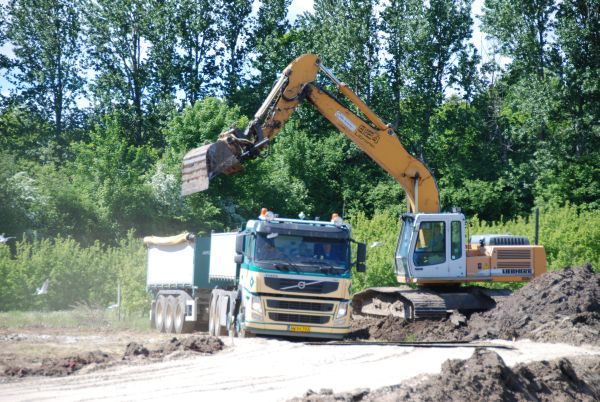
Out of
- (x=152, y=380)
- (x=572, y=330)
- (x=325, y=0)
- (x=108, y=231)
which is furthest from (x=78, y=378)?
(x=325, y=0)

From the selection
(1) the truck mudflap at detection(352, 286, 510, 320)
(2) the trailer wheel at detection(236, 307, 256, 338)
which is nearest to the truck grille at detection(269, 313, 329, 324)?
(2) the trailer wheel at detection(236, 307, 256, 338)

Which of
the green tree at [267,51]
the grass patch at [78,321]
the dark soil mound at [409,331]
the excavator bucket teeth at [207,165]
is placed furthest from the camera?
the green tree at [267,51]

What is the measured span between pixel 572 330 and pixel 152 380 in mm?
11134

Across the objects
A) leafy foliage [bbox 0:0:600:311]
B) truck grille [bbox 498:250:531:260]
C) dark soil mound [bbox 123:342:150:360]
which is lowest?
dark soil mound [bbox 123:342:150:360]

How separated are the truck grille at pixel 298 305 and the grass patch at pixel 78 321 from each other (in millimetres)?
10118

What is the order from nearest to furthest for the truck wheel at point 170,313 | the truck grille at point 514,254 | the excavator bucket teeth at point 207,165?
the excavator bucket teeth at point 207,165
the truck grille at point 514,254
the truck wheel at point 170,313

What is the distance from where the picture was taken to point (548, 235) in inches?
1437

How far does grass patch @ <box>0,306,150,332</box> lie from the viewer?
29.4 m

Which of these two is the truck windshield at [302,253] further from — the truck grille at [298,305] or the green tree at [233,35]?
the green tree at [233,35]

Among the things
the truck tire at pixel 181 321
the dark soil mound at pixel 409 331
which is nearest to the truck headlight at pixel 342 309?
the dark soil mound at pixel 409 331

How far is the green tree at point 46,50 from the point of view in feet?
200

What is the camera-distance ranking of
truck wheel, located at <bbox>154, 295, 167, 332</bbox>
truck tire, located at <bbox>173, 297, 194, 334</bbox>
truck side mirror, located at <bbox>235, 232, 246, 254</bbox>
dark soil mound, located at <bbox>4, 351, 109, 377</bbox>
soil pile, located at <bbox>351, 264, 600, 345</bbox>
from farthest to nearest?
truck wheel, located at <bbox>154, 295, 167, 332</bbox>
truck tire, located at <bbox>173, 297, 194, 334</bbox>
soil pile, located at <bbox>351, 264, 600, 345</bbox>
truck side mirror, located at <bbox>235, 232, 246, 254</bbox>
dark soil mound, located at <bbox>4, 351, 109, 377</bbox>

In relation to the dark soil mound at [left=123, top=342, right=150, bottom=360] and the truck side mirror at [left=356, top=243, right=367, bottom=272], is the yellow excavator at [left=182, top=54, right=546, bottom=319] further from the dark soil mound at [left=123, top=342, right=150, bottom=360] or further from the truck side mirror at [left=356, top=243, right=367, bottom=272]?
the dark soil mound at [left=123, top=342, right=150, bottom=360]

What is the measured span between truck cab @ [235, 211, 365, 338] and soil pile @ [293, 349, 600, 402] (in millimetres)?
6091
